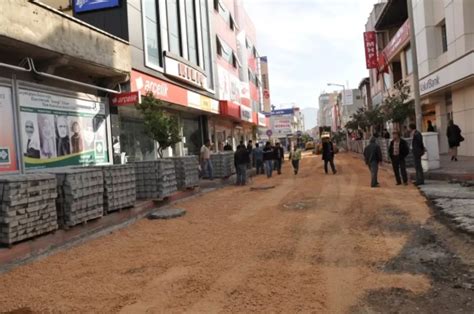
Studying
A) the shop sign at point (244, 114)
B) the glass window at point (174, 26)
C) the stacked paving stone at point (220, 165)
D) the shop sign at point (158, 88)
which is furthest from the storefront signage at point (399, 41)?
the shop sign at point (158, 88)

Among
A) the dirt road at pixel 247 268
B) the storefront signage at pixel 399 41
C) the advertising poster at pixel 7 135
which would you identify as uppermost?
the storefront signage at pixel 399 41

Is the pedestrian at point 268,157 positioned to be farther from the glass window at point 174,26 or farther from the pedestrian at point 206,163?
the glass window at point 174,26

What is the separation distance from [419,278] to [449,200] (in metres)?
5.55

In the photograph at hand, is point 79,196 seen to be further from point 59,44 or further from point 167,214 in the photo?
point 59,44

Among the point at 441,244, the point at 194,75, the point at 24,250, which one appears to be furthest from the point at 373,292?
the point at 194,75

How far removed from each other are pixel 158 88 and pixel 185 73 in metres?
3.50

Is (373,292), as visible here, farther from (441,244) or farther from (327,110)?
(327,110)

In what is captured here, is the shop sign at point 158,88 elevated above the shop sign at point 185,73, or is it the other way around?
the shop sign at point 185,73

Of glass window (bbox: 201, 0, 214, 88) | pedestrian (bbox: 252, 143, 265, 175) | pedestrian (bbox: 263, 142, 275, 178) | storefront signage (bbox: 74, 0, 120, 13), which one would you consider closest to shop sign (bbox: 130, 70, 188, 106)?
storefront signage (bbox: 74, 0, 120, 13)

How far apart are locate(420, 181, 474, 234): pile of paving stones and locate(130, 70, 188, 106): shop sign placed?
31.5 ft

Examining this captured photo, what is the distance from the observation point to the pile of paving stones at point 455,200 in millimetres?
8195

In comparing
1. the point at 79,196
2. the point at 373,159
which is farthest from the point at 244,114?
the point at 79,196

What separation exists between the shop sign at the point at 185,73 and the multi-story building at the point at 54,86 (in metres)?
4.05

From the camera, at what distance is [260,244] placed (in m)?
7.75
